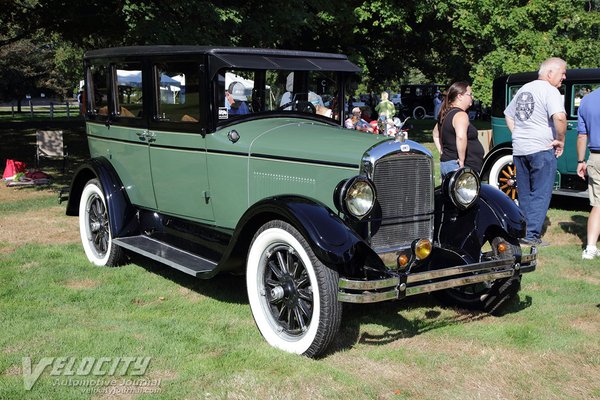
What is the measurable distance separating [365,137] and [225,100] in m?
1.21

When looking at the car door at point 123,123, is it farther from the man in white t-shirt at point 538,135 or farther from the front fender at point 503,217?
the man in white t-shirt at point 538,135

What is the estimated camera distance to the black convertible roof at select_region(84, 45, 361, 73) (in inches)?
205

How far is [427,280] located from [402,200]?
0.68 metres

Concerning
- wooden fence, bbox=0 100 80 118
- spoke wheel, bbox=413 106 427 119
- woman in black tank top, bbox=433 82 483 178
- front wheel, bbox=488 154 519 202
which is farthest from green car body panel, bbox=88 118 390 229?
spoke wheel, bbox=413 106 427 119

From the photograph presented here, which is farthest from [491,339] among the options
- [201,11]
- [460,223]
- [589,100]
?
[201,11]

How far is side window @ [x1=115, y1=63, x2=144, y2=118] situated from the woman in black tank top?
2956mm

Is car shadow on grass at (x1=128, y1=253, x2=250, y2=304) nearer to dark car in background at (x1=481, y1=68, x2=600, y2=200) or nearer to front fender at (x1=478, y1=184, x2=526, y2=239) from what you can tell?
front fender at (x1=478, y1=184, x2=526, y2=239)

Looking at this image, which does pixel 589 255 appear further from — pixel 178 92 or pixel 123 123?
pixel 123 123

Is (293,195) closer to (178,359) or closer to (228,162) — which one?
(228,162)

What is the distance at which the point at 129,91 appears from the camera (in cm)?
620

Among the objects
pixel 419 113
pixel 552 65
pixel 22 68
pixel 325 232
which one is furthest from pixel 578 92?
pixel 22 68

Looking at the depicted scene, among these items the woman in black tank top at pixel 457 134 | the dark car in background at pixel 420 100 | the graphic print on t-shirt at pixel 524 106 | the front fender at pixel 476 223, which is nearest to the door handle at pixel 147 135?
the front fender at pixel 476 223

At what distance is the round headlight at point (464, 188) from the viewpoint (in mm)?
4969

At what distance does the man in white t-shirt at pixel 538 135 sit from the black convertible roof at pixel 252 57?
6.27 feet
